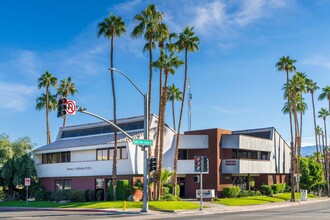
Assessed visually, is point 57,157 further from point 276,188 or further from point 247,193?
point 276,188

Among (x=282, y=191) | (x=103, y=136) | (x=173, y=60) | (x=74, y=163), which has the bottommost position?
(x=282, y=191)

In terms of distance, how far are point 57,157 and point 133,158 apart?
12712 mm

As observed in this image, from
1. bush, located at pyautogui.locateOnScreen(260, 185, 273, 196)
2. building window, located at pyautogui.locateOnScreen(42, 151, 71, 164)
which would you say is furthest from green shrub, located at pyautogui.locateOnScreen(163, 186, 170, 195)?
bush, located at pyautogui.locateOnScreen(260, 185, 273, 196)

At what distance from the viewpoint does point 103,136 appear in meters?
52.1

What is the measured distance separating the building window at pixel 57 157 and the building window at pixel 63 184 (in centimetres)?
235

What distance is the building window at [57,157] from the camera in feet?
172

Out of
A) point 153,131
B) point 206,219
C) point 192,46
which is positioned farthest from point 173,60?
point 206,219

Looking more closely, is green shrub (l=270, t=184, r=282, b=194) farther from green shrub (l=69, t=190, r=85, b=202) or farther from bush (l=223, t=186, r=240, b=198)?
green shrub (l=69, t=190, r=85, b=202)

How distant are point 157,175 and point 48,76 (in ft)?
105

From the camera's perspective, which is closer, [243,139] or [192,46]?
[192,46]

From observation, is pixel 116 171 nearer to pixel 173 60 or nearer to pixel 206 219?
pixel 173 60

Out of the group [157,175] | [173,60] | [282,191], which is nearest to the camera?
[157,175]

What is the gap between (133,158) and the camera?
45594mm

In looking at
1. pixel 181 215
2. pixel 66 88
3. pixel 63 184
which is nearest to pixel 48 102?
pixel 66 88
